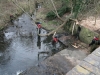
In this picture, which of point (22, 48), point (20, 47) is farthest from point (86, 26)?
point (20, 47)

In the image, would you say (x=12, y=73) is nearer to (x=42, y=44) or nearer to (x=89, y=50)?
(x=42, y=44)

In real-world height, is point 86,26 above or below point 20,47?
above

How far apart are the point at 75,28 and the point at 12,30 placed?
821cm

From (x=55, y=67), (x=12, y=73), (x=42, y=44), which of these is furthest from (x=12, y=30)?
(x=55, y=67)

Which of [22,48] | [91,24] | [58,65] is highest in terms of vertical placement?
[91,24]

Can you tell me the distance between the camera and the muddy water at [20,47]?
40.5 feet

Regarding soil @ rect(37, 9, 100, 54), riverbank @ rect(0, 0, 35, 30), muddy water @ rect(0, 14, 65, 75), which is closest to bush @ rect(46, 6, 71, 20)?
muddy water @ rect(0, 14, 65, 75)

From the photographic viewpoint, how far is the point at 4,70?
11.8 meters

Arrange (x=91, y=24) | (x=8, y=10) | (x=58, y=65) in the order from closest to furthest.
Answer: (x=58, y=65) → (x=91, y=24) → (x=8, y=10)

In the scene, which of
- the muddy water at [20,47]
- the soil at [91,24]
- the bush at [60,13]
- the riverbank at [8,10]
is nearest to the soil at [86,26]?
the soil at [91,24]

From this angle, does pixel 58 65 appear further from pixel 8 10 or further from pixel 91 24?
pixel 8 10

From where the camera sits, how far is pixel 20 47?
49.4 feet

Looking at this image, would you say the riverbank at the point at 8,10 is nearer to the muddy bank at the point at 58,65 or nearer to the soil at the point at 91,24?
the muddy bank at the point at 58,65

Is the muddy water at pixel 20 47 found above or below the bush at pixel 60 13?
below
